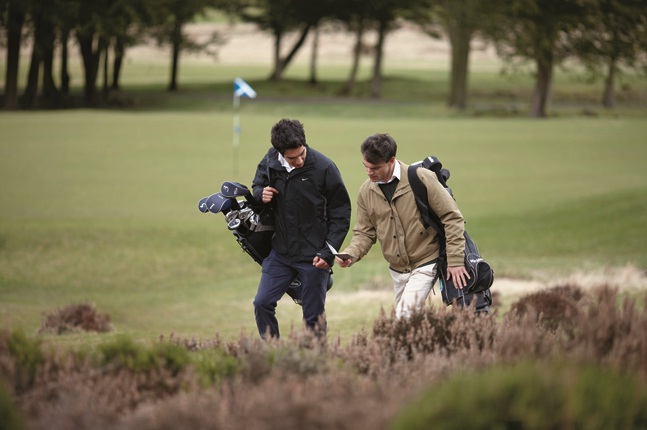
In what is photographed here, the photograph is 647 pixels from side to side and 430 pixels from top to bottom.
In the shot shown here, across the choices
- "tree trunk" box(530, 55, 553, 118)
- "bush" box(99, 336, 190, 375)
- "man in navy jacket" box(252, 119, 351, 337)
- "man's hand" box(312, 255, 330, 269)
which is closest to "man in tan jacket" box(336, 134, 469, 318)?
"man's hand" box(312, 255, 330, 269)

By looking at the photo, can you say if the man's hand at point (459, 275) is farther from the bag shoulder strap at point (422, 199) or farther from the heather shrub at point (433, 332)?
the heather shrub at point (433, 332)

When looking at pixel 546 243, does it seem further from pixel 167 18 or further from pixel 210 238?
pixel 167 18

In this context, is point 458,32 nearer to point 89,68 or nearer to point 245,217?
point 89,68

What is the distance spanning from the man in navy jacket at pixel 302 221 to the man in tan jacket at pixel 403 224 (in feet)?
1.40

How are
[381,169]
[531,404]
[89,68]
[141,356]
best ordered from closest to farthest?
[531,404] < [141,356] < [381,169] < [89,68]

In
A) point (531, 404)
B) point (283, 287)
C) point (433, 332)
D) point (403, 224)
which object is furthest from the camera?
point (283, 287)

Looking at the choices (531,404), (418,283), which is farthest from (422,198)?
(531,404)

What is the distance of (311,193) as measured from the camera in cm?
781

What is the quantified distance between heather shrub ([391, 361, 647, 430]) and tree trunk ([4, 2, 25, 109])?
4851 cm

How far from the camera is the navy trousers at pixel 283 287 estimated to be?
7973 millimetres

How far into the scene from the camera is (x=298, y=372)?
4773 mm

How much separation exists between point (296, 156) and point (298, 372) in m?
3.10

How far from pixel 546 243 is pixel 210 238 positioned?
6.61m

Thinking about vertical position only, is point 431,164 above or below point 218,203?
above
